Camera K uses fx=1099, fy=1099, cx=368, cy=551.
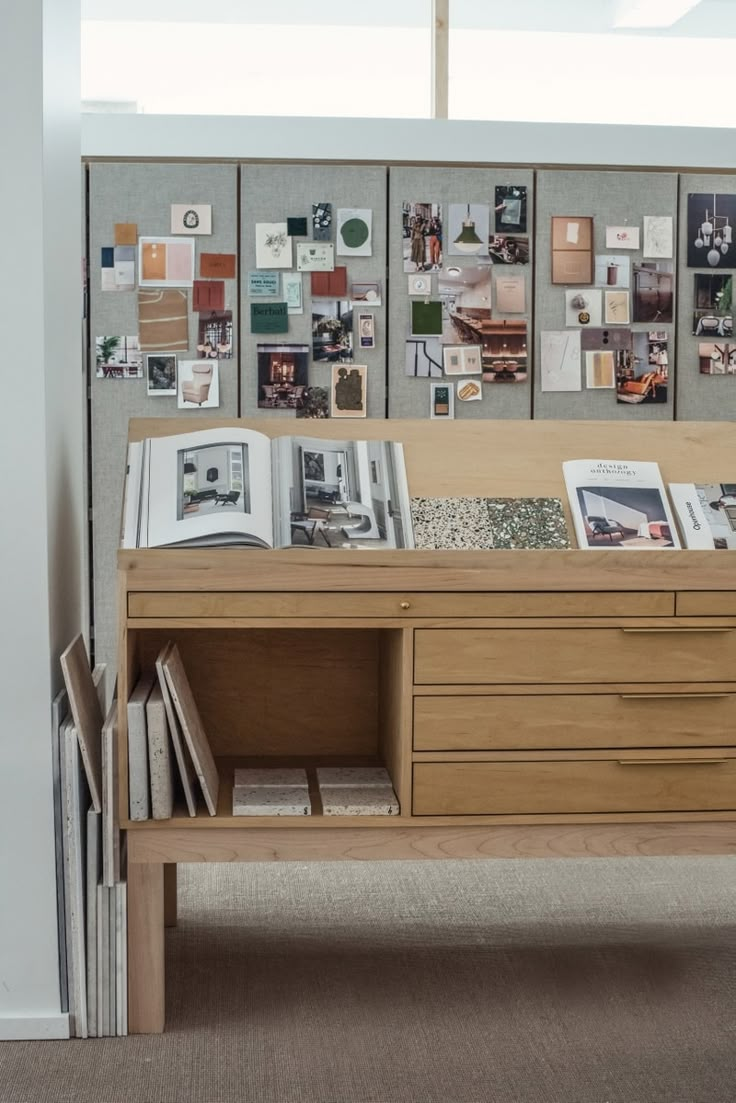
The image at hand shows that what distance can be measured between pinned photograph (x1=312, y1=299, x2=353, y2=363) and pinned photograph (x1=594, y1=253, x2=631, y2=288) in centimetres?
105

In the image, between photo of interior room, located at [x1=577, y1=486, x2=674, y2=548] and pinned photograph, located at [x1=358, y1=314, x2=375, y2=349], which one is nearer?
photo of interior room, located at [x1=577, y1=486, x2=674, y2=548]

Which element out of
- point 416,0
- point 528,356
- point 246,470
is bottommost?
point 246,470

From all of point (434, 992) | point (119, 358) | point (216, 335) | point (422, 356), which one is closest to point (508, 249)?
point (422, 356)

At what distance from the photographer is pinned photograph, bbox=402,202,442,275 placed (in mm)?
4484

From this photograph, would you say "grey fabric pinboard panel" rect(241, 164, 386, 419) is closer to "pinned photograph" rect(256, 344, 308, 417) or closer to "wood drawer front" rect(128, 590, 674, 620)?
"pinned photograph" rect(256, 344, 308, 417)

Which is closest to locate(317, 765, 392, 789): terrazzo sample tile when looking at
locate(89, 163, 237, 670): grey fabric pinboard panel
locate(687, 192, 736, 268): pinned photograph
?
locate(89, 163, 237, 670): grey fabric pinboard panel

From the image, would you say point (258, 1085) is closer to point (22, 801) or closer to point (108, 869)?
point (108, 869)

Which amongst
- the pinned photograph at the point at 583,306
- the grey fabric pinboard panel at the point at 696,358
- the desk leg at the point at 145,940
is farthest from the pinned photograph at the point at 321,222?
the desk leg at the point at 145,940

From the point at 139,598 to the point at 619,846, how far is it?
107 centimetres

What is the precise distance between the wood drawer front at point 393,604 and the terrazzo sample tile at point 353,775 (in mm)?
409

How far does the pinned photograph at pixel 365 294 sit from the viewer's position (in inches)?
177

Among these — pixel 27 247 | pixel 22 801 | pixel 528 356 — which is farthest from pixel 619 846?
pixel 528 356

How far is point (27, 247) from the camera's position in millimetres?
2068

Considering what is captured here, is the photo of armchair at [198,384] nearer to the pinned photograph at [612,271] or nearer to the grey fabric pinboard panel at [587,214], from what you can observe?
the grey fabric pinboard panel at [587,214]
